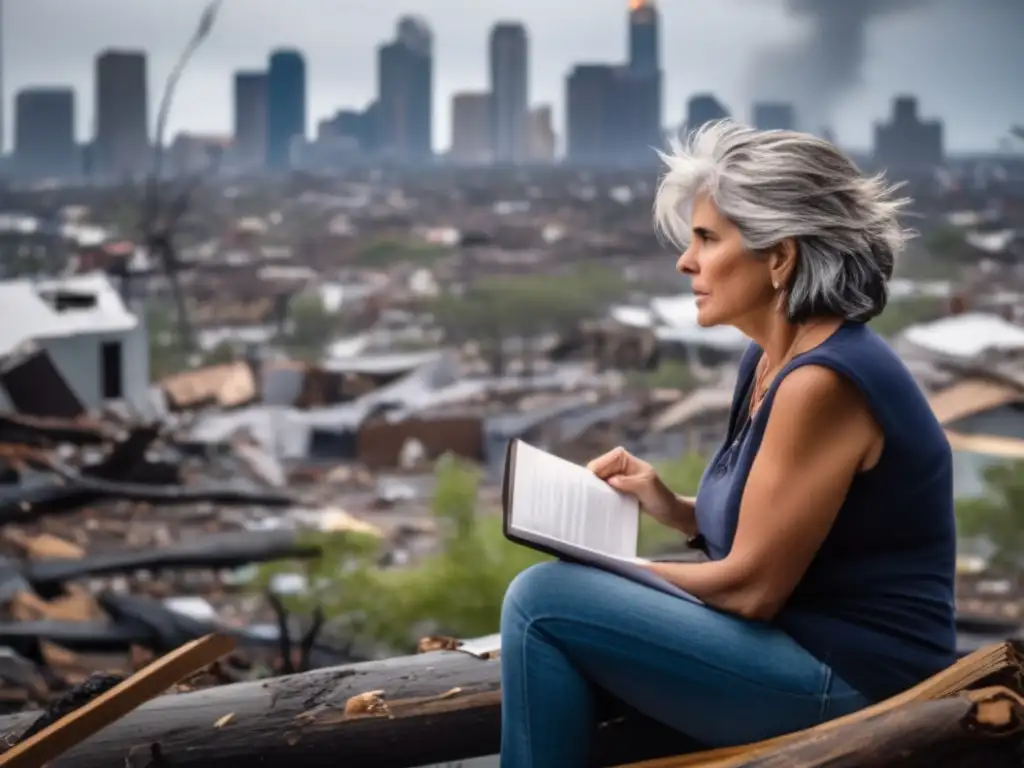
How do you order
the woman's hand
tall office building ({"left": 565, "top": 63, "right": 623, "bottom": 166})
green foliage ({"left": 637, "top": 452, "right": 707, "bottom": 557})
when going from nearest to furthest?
the woman's hand
green foliage ({"left": 637, "top": 452, "right": 707, "bottom": 557})
tall office building ({"left": 565, "top": 63, "right": 623, "bottom": 166})

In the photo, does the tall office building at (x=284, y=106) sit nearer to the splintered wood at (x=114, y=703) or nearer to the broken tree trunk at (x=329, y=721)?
the broken tree trunk at (x=329, y=721)

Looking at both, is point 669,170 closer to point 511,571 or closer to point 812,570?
point 812,570

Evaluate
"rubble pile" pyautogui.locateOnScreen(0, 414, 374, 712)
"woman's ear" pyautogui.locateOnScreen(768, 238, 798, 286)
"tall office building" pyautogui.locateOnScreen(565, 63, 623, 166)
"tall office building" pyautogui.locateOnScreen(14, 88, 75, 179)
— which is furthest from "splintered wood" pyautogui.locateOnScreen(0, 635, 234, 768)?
"tall office building" pyautogui.locateOnScreen(565, 63, 623, 166)

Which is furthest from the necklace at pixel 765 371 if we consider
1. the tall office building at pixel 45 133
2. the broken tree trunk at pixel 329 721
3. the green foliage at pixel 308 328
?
the tall office building at pixel 45 133

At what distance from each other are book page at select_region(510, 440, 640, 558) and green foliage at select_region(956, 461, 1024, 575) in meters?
3.41

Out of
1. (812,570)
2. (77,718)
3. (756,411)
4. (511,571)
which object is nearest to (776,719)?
(812,570)

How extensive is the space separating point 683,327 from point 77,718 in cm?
363

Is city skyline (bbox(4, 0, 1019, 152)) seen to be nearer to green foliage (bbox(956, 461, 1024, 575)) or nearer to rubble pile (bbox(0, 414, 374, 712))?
rubble pile (bbox(0, 414, 374, 712))

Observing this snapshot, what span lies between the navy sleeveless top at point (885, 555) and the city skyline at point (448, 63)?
4062 millimetres

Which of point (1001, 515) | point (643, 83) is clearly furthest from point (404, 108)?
point (1001, 515)

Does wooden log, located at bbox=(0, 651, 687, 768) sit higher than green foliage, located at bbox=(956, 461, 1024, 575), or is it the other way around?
wooden log, located at bbox=(0, 651, 687, 768)

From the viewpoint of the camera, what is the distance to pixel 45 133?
5.42 meters

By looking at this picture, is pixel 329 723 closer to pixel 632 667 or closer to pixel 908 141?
pixel 632 667

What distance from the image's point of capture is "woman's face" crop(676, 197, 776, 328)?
1.57 metres
